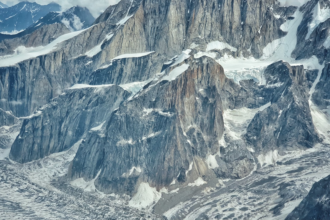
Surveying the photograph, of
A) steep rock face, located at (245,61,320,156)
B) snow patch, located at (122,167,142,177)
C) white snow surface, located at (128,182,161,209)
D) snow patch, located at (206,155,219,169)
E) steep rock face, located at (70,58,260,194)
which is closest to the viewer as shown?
white snow surface, located at (128,182,161,209)

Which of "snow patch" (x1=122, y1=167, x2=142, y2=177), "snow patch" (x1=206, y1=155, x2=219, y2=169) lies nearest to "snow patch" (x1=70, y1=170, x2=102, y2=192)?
"snow patch" (x1=122, y1=167, x2=142, y2=177)

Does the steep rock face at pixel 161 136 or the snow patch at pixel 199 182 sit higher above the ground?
the steep rock face at pixel 161 136

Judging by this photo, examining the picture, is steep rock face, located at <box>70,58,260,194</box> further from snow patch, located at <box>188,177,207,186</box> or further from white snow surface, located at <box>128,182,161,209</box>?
snow patch, located at <box>188,177,207,186</box>

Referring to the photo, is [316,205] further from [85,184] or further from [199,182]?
[85,184]

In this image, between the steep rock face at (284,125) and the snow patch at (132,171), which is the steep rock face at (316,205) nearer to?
the snow patch at (132,171)

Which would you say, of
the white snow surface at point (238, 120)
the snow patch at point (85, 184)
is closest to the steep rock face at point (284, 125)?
the white snow surface at point (238, 120)

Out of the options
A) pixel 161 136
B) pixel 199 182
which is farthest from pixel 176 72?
pixel 199 182
